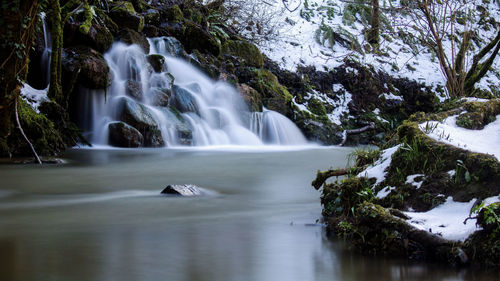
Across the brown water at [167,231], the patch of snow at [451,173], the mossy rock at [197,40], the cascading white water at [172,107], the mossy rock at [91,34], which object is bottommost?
the brown water at [167,231]

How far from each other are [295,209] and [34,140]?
6.06 m

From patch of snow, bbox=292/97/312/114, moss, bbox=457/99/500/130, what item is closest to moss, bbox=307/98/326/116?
patch of snow, bbox=292/97/312/114

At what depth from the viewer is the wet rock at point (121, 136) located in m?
11.2

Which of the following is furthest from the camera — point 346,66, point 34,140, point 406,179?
point 346,66

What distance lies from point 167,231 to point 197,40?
40.7 feet

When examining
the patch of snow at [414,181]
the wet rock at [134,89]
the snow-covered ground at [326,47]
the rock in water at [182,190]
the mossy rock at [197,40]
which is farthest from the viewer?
the snow-covered ground at [326,47]

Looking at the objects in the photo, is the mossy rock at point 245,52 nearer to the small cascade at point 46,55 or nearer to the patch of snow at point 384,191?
the small cascade at point 46,55

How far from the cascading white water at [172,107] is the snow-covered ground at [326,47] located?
4.07 m

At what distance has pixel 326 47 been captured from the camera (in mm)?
19516

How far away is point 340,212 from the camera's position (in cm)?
430

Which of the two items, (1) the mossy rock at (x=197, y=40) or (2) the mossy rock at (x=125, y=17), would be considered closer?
(2) the mossy rock at (x=125, y=17)

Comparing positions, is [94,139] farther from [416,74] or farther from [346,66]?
[416,74]

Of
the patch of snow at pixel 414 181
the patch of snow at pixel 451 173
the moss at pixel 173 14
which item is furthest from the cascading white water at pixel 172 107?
the patch of snow at pixel 451 173

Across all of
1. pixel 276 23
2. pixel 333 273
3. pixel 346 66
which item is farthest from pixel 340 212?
pixel 276 23
